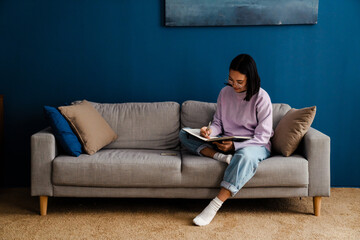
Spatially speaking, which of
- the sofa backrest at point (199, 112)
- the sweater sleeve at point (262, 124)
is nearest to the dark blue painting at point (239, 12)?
the sofa backrest at point (199, 112)

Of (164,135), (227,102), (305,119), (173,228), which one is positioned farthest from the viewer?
(164,135)

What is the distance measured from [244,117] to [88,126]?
1119 millimetres

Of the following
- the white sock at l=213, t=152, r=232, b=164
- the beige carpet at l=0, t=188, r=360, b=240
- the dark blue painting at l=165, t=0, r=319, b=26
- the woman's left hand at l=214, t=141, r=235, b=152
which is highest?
the dark blue painting at l=165, t=0, r=319, b=26

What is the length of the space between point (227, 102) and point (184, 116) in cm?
42

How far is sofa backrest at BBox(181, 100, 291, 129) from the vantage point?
2967 mm

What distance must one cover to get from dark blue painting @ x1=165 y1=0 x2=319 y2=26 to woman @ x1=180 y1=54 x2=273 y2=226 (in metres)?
0.71

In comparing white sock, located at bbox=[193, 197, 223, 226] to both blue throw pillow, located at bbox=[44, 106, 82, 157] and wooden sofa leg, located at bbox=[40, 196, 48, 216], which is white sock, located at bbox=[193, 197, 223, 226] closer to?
blue throw pillow, located at bbox=[44, 106, 82, 157]

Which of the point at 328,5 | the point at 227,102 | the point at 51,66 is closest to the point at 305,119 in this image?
the point at 227,102

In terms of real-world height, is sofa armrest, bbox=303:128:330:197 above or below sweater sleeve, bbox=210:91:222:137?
below

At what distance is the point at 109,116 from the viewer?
3014mm

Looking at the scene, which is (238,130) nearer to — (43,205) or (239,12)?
(239,12)

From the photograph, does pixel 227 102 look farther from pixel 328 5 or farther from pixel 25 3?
pixel 25 3

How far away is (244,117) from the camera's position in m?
2.70

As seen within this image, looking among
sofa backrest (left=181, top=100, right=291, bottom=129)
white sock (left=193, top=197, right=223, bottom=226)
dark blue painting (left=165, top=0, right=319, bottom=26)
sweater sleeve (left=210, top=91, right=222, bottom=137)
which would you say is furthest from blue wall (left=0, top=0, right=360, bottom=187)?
white sock (left=193, top=197, right=223, bottom=226)
